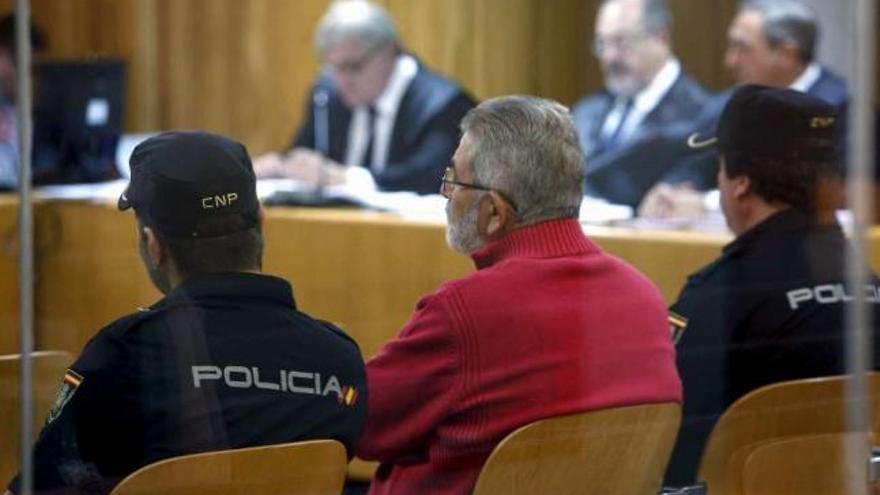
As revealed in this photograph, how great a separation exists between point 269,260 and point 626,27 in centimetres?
123

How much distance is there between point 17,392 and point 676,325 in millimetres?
1169

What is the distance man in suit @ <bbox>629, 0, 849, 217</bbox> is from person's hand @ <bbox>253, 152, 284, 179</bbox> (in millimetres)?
750

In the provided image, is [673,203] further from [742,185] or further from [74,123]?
[74,123]

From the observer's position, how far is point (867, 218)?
306cm

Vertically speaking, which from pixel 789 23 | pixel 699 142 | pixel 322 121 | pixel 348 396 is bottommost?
pixel 348 396

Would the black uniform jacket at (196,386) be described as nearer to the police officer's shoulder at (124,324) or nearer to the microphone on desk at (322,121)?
the police officer's shoulder at (124,324)

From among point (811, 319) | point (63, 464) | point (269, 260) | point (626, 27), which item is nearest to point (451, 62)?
point (626, 27)

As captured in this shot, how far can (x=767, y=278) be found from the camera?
326 cm

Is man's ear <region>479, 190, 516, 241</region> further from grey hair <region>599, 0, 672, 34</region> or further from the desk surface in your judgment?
grey hair <region>599, 0, 672, 34</region>

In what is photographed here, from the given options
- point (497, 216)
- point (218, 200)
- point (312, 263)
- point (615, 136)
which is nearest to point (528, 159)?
point (497, 216)

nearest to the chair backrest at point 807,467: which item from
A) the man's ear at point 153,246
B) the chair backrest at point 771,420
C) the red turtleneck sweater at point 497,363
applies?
the chair backrest at point 771,420

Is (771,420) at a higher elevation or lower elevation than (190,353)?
lower

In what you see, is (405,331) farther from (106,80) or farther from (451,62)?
(451,62)

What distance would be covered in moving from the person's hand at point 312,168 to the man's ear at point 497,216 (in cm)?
38
